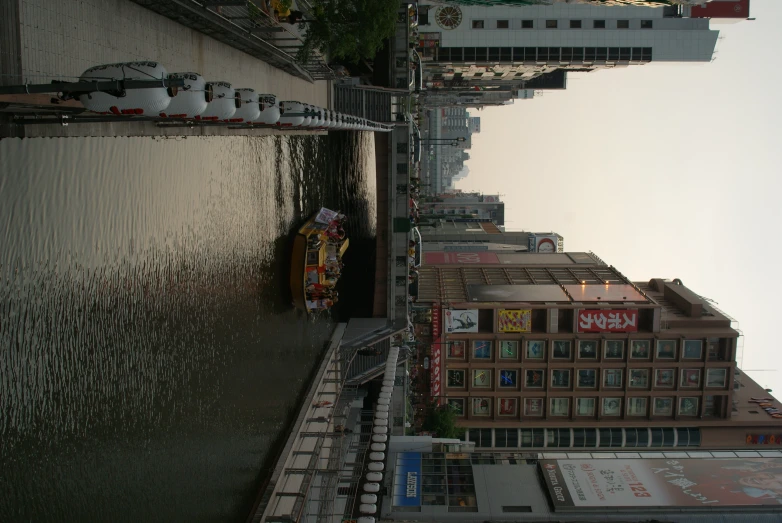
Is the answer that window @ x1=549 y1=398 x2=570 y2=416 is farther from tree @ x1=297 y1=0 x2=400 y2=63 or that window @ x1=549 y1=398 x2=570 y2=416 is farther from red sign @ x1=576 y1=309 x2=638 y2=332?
tree @ x1=297 y1=0 x2=400 y2=63

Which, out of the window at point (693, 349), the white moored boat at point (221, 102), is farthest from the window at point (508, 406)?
the white moored boat at point (221, 102)

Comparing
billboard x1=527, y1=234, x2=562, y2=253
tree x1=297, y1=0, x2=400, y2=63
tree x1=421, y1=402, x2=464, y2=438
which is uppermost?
tree x1=297, y1=0, x2=400, y2=63

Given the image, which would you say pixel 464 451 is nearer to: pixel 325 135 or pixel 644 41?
pixel 325 135

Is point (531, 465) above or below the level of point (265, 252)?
below

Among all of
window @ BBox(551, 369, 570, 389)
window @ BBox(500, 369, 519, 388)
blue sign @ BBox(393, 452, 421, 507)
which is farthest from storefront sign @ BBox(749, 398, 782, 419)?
blue sign @ BBox(393, 452, 421, 507)

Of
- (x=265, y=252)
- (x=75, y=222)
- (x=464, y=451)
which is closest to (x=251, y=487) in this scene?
(x=265, y=252)

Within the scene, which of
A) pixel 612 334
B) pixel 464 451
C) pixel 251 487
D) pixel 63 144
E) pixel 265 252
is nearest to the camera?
pixel 63 144

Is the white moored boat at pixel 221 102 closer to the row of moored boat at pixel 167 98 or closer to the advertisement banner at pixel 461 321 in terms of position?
the row of moored boat at pixel 167 98
